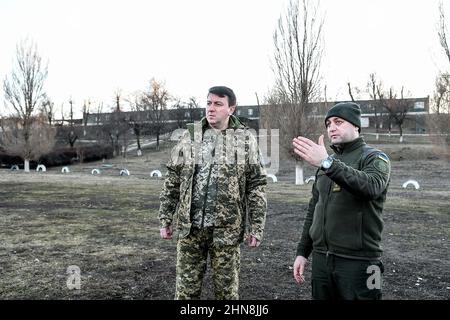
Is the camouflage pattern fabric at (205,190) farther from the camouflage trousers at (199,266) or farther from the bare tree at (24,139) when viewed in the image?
the bare tree at (24,139)

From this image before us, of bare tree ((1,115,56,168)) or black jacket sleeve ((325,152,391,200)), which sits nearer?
black jacket sleeve ((325,152,391,200))

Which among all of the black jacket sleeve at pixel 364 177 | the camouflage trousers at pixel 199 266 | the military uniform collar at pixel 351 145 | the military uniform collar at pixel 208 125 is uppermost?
the military uniform collar at pixel 208 125

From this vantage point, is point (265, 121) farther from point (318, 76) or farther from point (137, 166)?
point (137, 166)

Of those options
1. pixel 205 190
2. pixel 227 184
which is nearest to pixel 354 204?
pixel 227 184

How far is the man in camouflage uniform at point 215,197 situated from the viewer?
3207 millimetres

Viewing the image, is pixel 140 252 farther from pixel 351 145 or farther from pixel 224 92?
pixel 351 145

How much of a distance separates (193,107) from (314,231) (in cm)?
5658

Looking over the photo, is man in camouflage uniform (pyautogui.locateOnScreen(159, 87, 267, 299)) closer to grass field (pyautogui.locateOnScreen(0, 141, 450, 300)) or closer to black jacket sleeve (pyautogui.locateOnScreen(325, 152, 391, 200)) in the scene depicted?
black jacket sleeve (pyautogui.locateOnScreen(325, 152, 391, 200))

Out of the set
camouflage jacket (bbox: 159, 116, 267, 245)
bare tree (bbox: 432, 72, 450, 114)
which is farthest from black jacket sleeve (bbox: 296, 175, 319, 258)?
bare tree (bbox: 432, 72, 450, 114)

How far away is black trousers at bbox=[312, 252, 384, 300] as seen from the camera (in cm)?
264

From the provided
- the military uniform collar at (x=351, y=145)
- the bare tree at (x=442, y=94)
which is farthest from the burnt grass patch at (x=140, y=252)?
the bare tree at (x=442, y=94)

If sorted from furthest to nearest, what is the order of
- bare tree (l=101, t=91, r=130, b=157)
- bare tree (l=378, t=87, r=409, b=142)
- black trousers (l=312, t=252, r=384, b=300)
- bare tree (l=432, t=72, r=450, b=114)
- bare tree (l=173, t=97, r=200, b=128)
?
bare tree (l=173, t=97, r=200, b=128) → bare tree (l=101, t=91, r=130, b=157) → bare tree (l=378, t=87, r=409, b=142) → bare tree (l=432, t=72, r=450, b=114) → black trousers (l=312, t=252, r=384, b=300)

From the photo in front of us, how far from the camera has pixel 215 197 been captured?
3.23 meters
